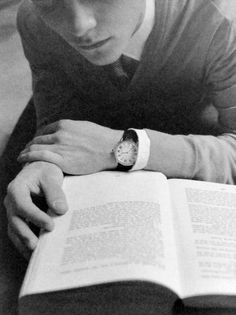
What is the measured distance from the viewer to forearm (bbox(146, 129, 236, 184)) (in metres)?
0.83

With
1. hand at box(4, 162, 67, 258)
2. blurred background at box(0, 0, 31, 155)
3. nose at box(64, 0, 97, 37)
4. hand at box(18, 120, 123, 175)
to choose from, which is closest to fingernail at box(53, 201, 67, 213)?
hand at box(4, 162, 67, 258)

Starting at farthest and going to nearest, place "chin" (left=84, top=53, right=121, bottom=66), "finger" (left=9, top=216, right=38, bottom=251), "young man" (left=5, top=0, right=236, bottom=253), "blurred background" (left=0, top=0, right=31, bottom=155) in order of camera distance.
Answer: "blurred background" (left=0, top=0, right=31, bottom=155)
"chin" (left=84, top=53, right=121, bottom=66)
"young man" (left=5, top=0, right=236, bottom=253)
"finger" (left=9, top=216, right=38, bottom=251)

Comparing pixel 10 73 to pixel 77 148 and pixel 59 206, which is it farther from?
pixel 59 206

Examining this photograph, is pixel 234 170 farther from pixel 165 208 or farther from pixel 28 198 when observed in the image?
pixel 28 198

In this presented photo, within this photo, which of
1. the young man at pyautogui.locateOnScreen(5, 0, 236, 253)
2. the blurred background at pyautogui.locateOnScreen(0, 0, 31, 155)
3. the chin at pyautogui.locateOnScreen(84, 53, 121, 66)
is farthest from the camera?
the blurred background at pyautogui.locateOnScreen(0, 0, 31, 155)

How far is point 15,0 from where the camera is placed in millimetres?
1177

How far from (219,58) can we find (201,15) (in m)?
0.09

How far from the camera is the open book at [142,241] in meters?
0.59

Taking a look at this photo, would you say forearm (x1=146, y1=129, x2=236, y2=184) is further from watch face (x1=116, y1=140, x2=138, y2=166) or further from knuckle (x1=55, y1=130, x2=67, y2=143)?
knuckle (x1=55, y1=130, x2=67, y2=143)

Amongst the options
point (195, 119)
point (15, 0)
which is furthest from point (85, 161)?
point (15, 0)

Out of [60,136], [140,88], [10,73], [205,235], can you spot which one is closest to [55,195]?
[60,136]

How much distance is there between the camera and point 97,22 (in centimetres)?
82

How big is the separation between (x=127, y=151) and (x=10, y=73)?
0.70 m

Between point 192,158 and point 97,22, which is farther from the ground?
point 97,22
